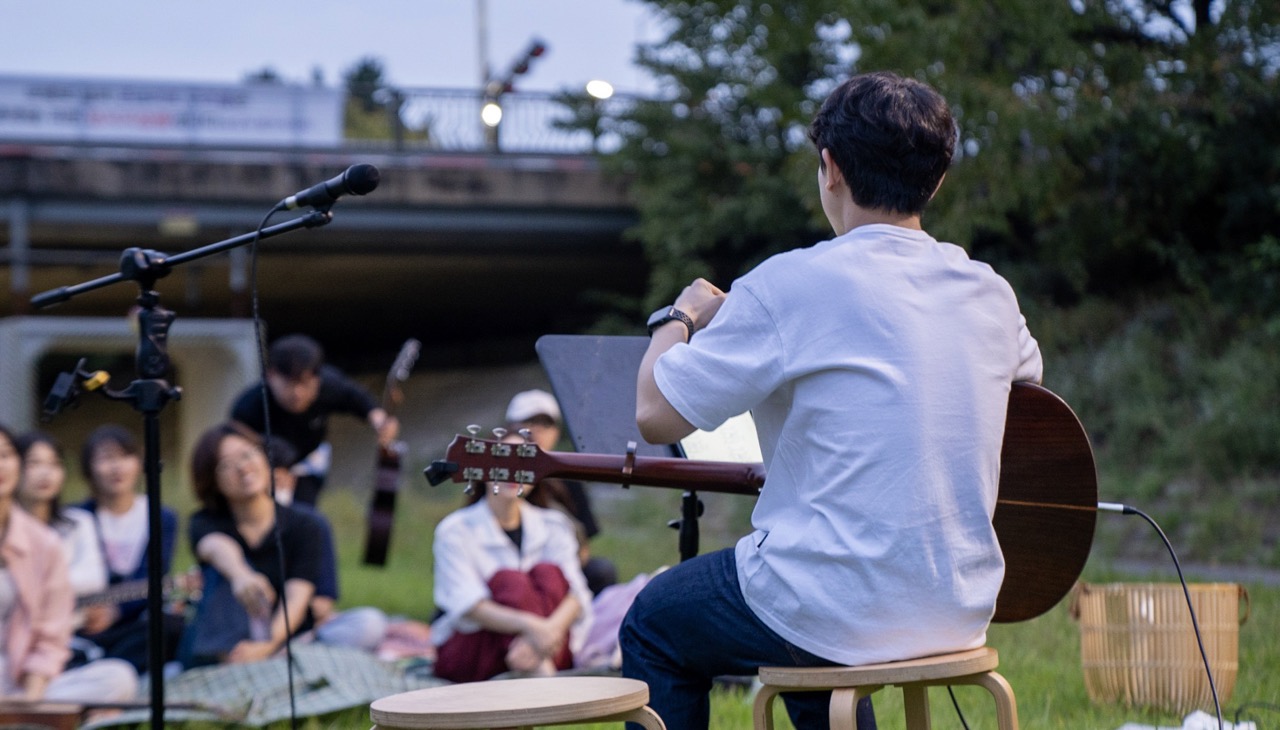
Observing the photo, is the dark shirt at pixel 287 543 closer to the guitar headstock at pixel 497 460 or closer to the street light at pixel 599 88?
the guitar headstock at pixel 497 460

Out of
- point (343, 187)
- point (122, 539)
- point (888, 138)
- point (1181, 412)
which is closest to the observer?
point (888, 138)

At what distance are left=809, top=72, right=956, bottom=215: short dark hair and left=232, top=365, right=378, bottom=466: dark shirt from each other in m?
5.54

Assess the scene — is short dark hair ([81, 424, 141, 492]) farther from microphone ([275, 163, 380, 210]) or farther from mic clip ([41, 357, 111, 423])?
microphone ([275, 163, 380, 210])

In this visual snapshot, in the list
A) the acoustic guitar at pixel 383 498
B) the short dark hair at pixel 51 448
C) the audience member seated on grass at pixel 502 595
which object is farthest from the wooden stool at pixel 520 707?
the acoustic guitar at pixel 383 498

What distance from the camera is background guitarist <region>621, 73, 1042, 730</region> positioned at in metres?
2.26

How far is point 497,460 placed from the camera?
2709 millimetres

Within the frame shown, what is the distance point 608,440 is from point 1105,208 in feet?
35.0

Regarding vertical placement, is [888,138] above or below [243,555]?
above

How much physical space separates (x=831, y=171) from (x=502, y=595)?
3.55 m

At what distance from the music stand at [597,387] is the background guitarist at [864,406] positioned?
20.7 inches

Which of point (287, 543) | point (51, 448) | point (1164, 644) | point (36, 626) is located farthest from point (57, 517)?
point (1164, 644)

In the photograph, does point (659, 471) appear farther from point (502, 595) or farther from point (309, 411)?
point (309, 411)

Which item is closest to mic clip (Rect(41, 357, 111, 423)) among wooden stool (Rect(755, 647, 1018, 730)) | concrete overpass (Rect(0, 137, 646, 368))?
wooden stool (Rect(755, 647, 1018, 730))

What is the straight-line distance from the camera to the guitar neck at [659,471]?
8.95ft
